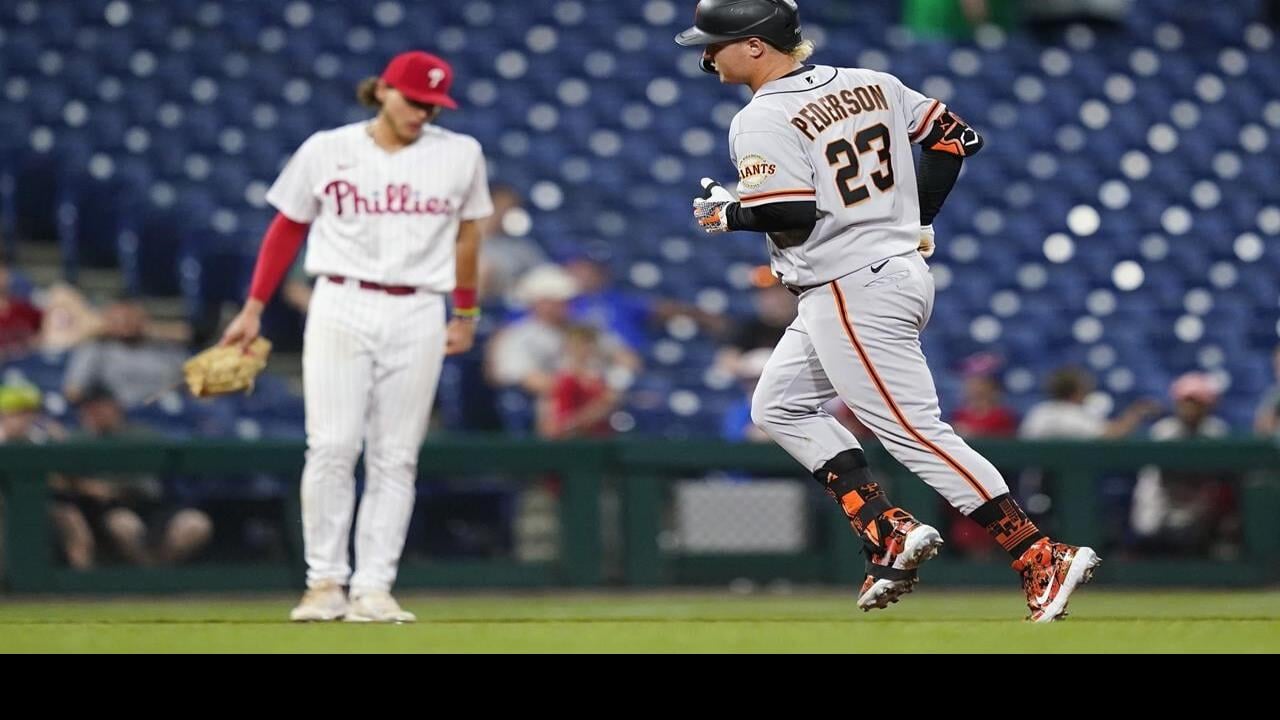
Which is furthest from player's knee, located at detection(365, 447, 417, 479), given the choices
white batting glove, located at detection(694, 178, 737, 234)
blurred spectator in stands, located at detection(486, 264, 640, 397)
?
blurred spectator in stands, located at detection(486, 264, 640, 397)

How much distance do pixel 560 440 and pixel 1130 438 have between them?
108 inches

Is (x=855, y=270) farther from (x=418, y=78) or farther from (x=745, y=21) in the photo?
(x=418, y=78)

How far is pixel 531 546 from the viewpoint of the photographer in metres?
8.65

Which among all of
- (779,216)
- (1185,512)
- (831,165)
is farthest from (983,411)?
(779,216)

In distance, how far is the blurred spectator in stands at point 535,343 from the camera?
966 cm

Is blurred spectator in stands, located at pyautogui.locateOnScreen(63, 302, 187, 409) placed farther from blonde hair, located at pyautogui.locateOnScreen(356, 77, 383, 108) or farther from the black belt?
the black belt

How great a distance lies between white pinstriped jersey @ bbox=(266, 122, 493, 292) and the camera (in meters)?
5.52

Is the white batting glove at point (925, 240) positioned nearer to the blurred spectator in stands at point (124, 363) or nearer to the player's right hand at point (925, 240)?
the player's right hand at point (925, 240)

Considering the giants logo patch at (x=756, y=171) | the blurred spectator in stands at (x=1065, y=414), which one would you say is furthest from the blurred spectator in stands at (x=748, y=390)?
the giants logo patch at (x=756, y=171)

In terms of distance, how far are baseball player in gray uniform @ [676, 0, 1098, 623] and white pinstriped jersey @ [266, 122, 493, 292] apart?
1072 millimetres

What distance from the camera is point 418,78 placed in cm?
550

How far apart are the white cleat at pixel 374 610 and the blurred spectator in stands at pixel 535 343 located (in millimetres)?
4140

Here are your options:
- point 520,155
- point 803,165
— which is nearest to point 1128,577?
point 803,165
